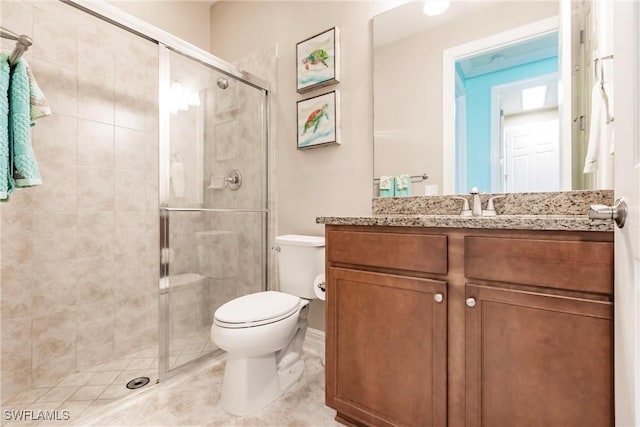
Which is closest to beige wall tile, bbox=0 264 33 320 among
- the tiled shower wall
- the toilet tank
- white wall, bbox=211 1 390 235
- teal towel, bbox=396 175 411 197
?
the tiled shower wall

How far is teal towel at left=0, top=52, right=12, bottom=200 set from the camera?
1.08m

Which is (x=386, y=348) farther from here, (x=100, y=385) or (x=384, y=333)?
(x=100, y=385)

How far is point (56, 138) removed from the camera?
1.76 meters

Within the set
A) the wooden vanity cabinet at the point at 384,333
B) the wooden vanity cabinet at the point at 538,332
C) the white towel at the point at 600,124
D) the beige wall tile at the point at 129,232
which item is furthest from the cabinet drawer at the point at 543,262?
the beige wall tile at the point at 129,232

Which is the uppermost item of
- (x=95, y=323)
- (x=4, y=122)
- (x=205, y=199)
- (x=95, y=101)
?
(x=95, y=101)

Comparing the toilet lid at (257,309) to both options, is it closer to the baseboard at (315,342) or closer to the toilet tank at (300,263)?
the toilet tank at (300,263)

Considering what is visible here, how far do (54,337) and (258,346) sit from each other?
127 cm

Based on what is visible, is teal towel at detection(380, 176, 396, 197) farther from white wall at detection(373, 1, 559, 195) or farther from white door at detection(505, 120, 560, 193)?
white door at detection(505, 120, 560, 193)

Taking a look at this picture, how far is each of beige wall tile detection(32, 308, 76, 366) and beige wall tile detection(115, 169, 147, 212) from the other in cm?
69

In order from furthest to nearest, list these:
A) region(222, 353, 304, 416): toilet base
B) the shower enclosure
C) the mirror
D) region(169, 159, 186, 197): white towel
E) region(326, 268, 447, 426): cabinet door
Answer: region(169, 159, 186, 197): white towel → the shower enclosure → region(222, 353, 304, 416): toilet base → the mirror → region(326, 268, 447, 426): cabinet door

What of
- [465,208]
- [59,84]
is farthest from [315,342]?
[59,84]

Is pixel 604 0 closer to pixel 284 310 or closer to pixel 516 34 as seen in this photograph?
pixel 516 34

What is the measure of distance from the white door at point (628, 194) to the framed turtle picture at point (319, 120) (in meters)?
1.42

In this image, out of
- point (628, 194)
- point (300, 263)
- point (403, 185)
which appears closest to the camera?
point (628, 194)
